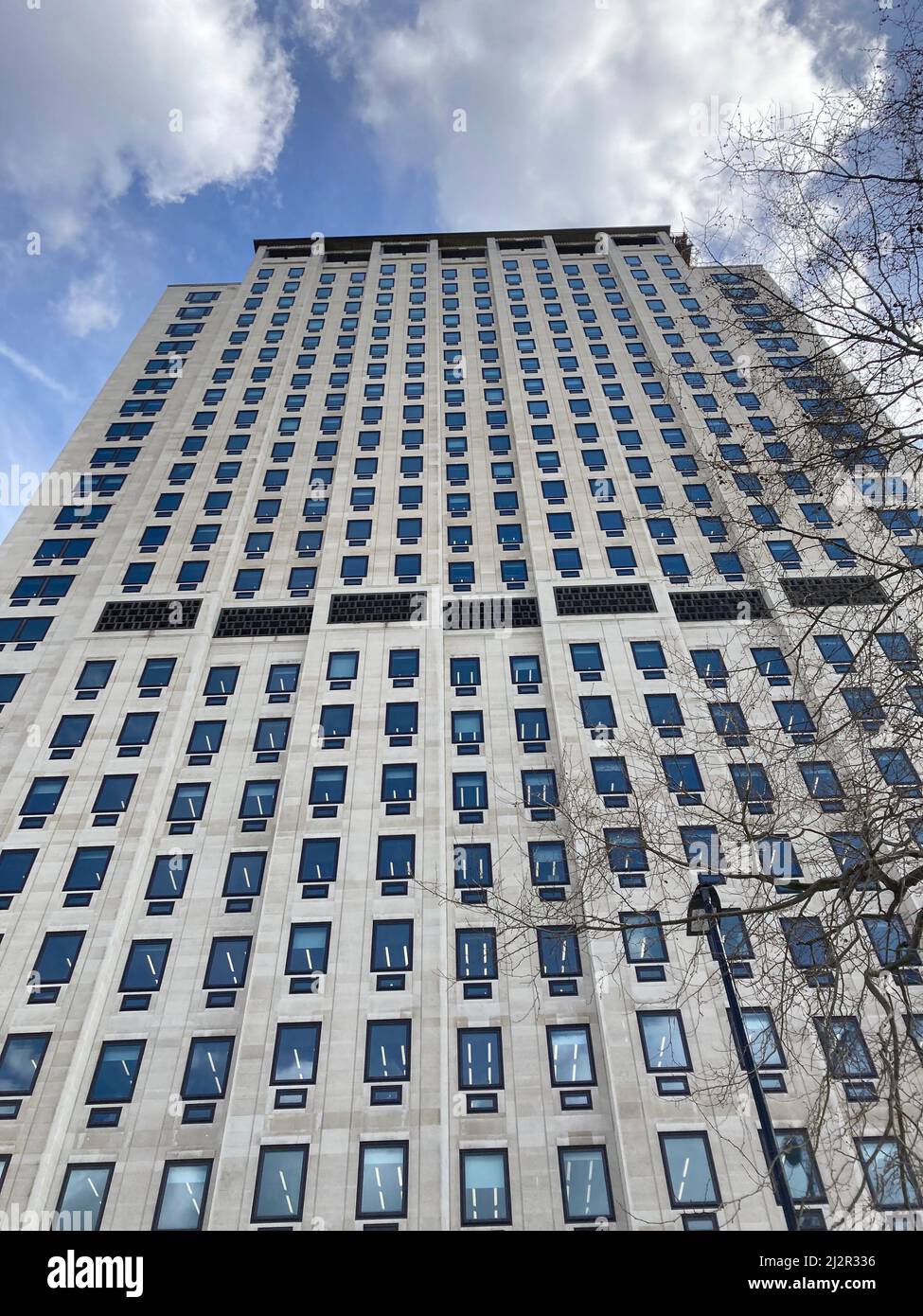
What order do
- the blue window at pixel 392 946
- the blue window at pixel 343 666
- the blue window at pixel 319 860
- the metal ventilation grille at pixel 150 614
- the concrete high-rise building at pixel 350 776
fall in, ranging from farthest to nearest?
the metal ventilation grille at pixel 150 614 < the blue window at pixel 343 666 < the blue window at pixel 319 860 < the blue window at pixel 392 946 < the concrete high-rise building at pixel 350 776

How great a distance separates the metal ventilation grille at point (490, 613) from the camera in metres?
32.8

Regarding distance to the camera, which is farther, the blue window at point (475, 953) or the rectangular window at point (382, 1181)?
the blue window at point (475, 953)

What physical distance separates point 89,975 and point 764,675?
22.5m

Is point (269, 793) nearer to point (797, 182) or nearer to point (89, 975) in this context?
point (89, 975)

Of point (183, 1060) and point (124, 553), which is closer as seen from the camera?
point (183, 1060)

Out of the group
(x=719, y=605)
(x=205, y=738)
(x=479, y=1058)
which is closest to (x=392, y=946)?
(x=479, y=1058)

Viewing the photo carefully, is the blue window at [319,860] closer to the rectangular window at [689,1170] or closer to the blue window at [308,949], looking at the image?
the blue window at [308,949]

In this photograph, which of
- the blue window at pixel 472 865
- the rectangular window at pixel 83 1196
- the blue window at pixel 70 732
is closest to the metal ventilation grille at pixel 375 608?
the blue window at pixel 70 732

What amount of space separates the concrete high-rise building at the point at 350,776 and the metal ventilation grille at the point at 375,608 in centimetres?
15

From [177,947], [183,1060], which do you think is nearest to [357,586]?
[177,947]

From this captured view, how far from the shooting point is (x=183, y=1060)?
21328 millimetres

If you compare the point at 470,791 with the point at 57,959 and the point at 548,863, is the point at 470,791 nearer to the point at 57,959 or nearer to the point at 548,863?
the point at 548,863

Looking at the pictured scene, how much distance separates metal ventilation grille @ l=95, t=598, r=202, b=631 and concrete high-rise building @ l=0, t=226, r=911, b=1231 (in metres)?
0.11

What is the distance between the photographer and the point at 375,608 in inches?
1305
